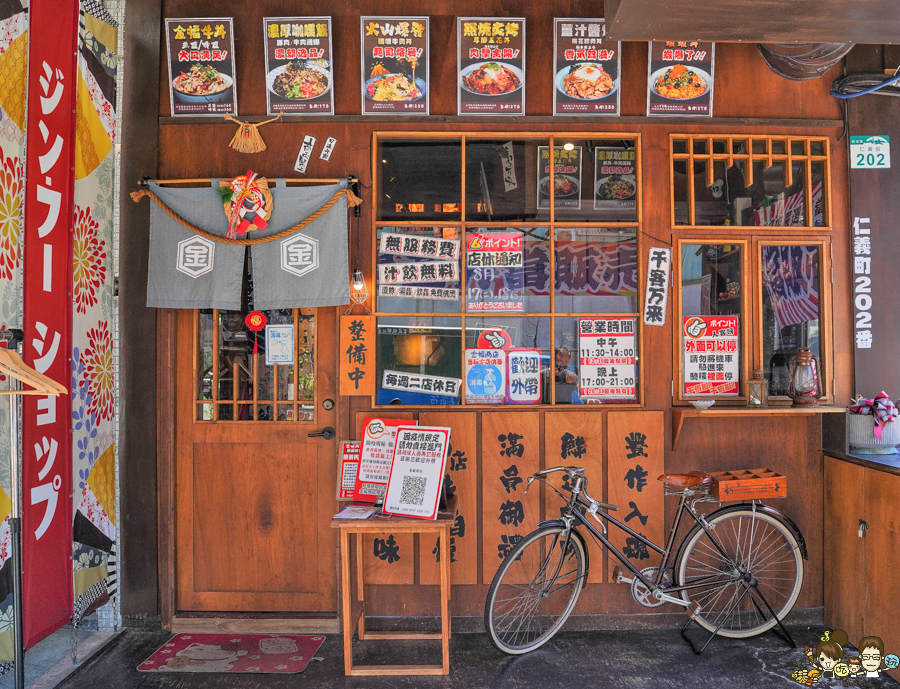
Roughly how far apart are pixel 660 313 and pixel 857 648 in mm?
2788

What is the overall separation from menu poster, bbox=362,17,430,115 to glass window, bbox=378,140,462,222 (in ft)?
1.04

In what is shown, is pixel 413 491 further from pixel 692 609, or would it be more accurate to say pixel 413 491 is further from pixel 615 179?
pixel 615 179

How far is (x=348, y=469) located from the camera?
435cm

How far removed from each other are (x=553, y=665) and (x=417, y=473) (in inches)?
64.0

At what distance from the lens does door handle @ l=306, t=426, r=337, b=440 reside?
4504 mm

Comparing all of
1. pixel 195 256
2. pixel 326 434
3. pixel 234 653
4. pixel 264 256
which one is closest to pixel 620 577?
pixel 326 434

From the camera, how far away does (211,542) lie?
4.55 m

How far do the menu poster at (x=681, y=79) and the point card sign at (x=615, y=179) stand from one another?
41cm

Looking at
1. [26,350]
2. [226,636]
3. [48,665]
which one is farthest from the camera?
[226,636]

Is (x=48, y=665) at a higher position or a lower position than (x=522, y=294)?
lower

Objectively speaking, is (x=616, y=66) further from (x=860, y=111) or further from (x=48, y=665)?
(x=48, y=665)

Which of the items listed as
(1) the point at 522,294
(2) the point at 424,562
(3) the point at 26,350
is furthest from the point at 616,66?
(3) the point at 26,350

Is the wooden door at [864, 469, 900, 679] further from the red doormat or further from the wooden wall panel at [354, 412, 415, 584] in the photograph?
the red doormat
